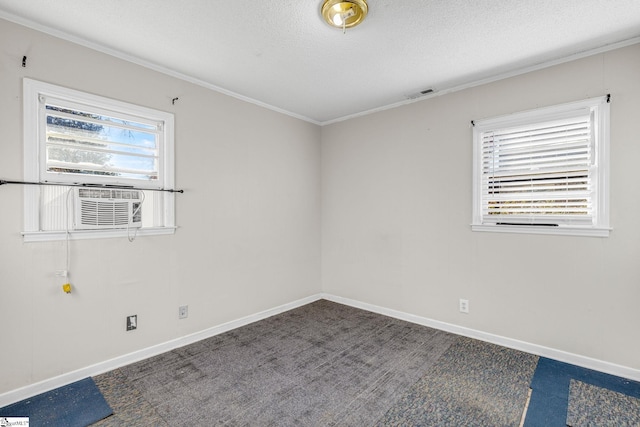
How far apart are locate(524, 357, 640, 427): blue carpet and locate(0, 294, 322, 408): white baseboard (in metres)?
2.54

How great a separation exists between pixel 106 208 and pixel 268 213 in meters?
1.63

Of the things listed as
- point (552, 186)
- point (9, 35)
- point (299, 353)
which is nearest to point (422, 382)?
point (299, 353)

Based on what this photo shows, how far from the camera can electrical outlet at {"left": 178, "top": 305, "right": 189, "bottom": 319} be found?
9.38 feet

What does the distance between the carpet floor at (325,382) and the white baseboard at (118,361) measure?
73 millimetres

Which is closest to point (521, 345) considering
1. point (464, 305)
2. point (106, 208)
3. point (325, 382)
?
point (464, 305)

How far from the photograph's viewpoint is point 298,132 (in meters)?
4.04

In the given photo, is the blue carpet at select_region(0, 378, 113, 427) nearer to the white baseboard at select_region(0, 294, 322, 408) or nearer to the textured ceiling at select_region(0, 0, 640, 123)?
the white baseboard at select_region(0, 294, 322, 408)

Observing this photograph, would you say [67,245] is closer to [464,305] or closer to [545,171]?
[464,305]

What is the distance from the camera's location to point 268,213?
12.0 feet

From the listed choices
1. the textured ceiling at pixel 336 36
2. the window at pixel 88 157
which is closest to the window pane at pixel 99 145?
the window at pixel 88 157

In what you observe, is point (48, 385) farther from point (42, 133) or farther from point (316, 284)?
point (316, 284)

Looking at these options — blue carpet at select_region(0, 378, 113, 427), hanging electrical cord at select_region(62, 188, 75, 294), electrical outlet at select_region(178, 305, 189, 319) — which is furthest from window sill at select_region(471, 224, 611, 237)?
hanging electrical cord at select_region(62, 188, 75, 294)

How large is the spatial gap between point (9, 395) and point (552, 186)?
13.8 feet

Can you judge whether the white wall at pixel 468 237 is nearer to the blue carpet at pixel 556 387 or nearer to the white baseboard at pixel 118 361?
the blue carpet at pixel 556 387
